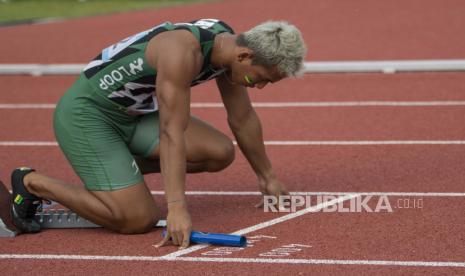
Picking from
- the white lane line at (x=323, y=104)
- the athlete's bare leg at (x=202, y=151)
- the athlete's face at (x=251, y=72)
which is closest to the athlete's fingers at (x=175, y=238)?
the athlete's bare leg at (x=202, y=151)

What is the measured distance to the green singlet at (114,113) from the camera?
564 centimetres

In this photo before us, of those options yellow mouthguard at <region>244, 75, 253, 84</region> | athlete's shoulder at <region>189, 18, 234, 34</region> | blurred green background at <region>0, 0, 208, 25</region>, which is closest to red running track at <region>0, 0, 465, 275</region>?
yellow mouthguard at <region>244, 75, 253, 84</region>

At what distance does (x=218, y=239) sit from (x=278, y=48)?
1.09 metres

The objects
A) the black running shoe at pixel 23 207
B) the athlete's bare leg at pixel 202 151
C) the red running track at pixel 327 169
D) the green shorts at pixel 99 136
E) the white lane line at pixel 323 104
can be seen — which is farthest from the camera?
the white lane line at pixel 323 104

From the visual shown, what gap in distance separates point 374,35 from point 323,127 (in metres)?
5.90

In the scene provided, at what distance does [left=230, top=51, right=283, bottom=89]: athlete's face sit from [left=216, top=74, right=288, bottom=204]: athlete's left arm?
0.61 m

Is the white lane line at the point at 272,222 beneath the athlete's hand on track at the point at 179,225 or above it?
beneath

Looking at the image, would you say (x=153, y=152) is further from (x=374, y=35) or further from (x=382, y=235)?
(x=374, y=35)

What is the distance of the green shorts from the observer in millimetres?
5738

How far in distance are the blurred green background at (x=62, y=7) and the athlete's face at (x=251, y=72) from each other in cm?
1321

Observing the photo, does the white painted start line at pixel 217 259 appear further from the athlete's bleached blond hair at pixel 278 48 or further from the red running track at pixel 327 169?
the athlete's bleached blond hair at pixel 278 48

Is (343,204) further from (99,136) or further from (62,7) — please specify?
(62,7)

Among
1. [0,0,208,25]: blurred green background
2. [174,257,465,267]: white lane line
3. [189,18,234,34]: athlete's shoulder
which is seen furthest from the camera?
[0,0,208,25]: blurred green background

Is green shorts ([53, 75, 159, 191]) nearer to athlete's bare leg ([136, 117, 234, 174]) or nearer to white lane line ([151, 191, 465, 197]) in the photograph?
athlete's bare leg ([136, 117, 234, 174])
